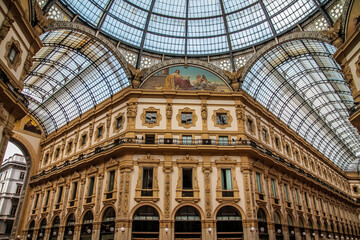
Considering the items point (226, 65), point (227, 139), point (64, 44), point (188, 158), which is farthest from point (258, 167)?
point (64, 44)

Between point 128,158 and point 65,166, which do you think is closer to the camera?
point 128,158

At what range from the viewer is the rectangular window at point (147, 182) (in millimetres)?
28328

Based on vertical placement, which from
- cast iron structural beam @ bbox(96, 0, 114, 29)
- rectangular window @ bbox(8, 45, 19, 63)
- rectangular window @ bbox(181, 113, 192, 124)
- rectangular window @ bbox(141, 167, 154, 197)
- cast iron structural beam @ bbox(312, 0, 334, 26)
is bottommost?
rectangular window @ bbox(141, 167, 154, 197)

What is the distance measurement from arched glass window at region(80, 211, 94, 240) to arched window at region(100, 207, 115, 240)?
221 centimetres

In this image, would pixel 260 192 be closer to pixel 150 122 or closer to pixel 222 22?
pixel 150 122

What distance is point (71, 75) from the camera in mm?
43156

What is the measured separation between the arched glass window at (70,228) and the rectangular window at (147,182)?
11.4m

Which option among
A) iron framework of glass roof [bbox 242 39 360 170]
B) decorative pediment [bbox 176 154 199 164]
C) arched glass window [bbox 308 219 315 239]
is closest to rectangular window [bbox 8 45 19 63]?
decorative pediment [bbox 176 154 199 164]

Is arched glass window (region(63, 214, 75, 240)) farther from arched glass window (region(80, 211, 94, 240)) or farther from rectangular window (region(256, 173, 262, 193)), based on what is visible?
rectangular window (region(256, 173, 262, 193))

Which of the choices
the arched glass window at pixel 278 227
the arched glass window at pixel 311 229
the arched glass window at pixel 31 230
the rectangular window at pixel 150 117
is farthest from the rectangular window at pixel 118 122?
the arched glass window at pixel 311 229

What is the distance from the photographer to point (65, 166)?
38.8m

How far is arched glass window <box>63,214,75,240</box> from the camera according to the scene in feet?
106

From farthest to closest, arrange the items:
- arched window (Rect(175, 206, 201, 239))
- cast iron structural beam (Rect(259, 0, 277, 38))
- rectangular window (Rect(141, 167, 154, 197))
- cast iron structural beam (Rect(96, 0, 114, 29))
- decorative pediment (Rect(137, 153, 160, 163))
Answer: cast iron structural beam (Rect(259, 0, 277, 38)), cast iron structural beam (Rect(96, 0, 114, 29)), decorative pediment (Rect(137, 153, 160, 163)), rectangular window (Rect(141, 167, 154, 197)), arched window (Rect(175, 206, 201, 239))

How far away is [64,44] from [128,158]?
19.2m
